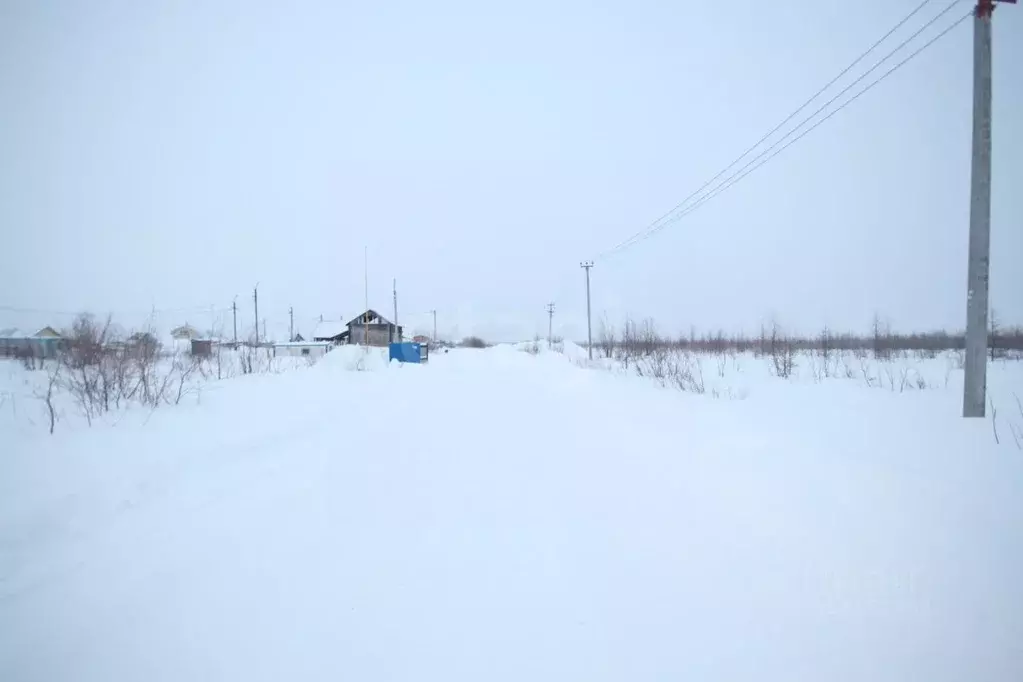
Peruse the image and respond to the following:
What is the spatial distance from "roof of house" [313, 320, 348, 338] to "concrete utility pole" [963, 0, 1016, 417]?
64.5m

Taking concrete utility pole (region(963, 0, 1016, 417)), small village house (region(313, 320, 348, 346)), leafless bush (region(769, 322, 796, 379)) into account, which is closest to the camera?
concrete utility pole (region(963, 0, 1016, 417))

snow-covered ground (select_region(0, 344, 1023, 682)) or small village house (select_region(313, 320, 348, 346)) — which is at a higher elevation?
small village house (select_region(313, 320, 348, 346))

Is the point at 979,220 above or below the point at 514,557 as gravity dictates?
above

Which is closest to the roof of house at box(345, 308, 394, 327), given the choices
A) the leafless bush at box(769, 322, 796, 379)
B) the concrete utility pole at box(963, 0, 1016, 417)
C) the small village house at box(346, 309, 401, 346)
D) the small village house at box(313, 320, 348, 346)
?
the small village house at box(346, 309, 401, 346)

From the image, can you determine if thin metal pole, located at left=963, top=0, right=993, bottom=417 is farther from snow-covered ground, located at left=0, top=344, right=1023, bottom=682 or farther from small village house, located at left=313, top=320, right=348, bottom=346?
small village house, located at left=313, top=320, right=348, bottom=346

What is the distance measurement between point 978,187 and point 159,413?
12.7 meters

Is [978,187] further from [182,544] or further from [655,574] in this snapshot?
[182,544]

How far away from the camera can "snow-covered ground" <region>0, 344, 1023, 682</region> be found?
189 centimetres

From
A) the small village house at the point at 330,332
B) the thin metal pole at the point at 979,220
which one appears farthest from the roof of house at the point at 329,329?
the thin metal pole at the point at 979,220

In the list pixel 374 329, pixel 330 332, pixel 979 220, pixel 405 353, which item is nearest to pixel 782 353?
pixel 979 220

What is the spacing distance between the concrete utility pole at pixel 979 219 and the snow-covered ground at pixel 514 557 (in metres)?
0.64

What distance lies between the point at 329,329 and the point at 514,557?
68.5 meters

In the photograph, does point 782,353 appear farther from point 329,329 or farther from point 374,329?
point 329,329

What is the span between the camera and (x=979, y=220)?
19.6 ft
